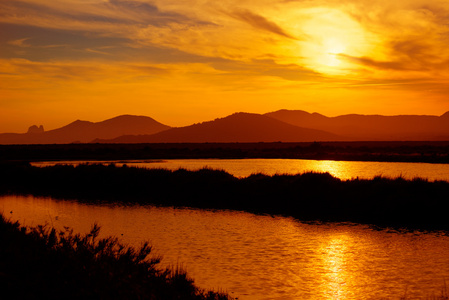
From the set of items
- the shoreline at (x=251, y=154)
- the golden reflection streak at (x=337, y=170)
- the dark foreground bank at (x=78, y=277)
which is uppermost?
the shoreline at (x=251, y=154)

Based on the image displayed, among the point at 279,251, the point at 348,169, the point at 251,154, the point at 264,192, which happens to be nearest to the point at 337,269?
the point at 279,251

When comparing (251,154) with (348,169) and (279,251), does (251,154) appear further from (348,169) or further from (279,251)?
(279,251)

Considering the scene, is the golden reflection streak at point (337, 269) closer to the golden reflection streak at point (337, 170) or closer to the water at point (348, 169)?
the golden reflection streak at point (337, 170)

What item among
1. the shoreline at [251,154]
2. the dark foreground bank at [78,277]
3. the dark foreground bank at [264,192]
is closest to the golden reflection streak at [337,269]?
the dark foreground bank at [78,277]

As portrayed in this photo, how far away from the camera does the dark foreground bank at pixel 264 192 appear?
25.2 m

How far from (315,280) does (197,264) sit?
3832 mm

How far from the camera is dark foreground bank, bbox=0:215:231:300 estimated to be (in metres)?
9.77

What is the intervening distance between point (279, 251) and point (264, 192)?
511 inches

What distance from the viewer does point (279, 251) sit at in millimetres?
17719

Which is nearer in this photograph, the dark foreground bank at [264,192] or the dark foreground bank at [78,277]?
the dark foreground bank at [78,277]

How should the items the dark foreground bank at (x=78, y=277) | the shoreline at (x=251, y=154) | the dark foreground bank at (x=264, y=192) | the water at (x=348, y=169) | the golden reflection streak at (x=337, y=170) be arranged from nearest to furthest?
the dark foreground bank at (x=78, y=277)
the dark foreground bank at (x=264, y=192)
the golden reflection streak at (x=337, y=170)
the water at (x=348, y=169)
the shoreline at (x=251, y=154)

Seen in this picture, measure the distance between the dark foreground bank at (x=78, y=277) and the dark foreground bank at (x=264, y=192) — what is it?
1402cm

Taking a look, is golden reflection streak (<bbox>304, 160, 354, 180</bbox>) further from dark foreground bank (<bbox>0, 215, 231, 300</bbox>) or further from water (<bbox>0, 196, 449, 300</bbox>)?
dark foreground bank (<bbox>0, 215, 231, 300</bbox>)

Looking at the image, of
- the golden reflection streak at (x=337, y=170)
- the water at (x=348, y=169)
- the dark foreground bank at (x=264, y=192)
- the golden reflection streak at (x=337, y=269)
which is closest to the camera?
the golden reflection streak at (x=337, y=269)
